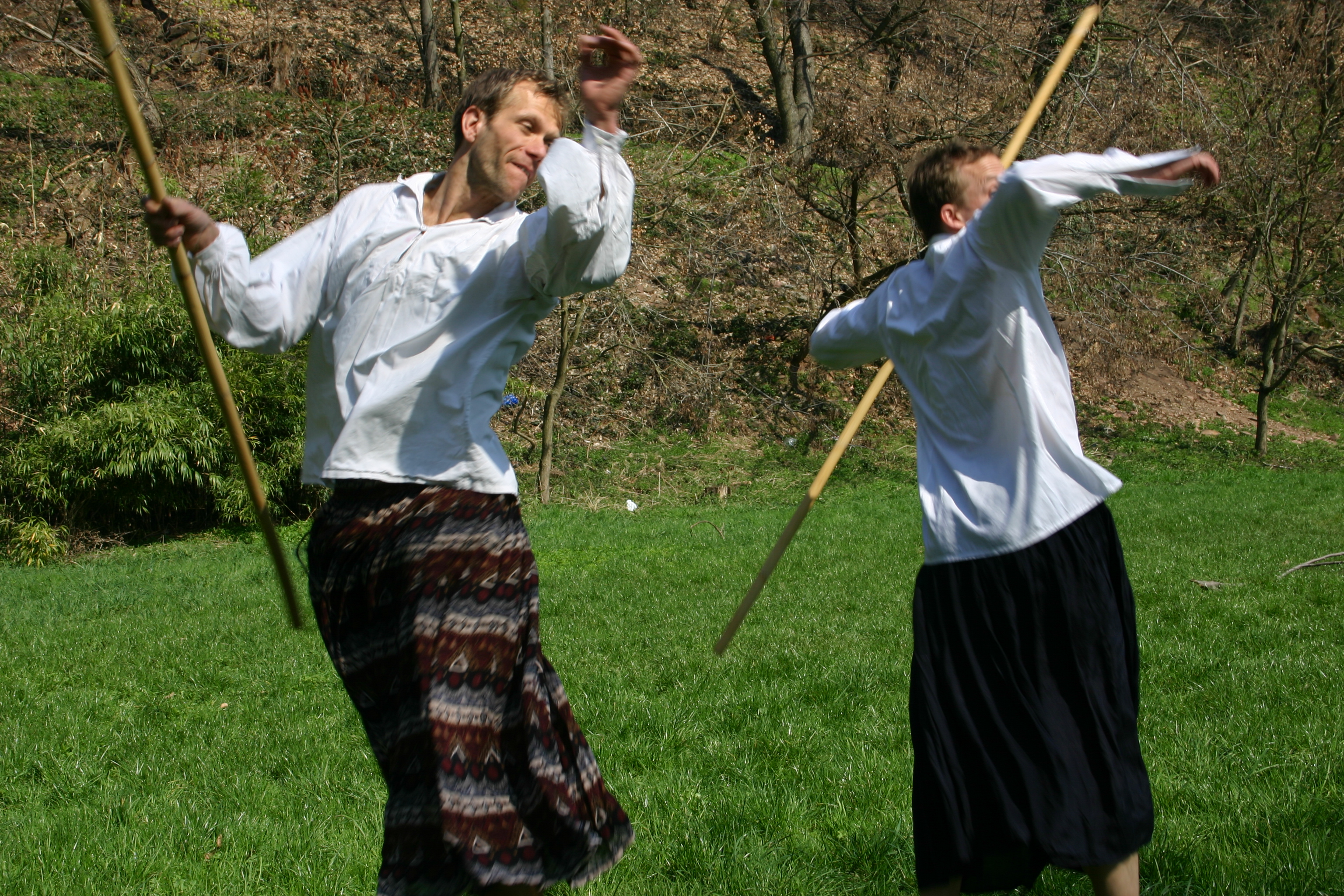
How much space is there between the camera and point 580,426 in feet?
43.0

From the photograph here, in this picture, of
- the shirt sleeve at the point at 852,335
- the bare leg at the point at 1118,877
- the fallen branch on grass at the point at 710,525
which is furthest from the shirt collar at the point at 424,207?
the fallen branch on grass at the point at 710,525

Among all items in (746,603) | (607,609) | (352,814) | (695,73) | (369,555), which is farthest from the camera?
(695,73)

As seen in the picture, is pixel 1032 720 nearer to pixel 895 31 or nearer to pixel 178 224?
pixel 178 224

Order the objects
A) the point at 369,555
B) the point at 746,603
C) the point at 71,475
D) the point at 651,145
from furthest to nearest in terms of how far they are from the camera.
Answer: the point at 651,145
the point at 71,475
the point at 746,603
the point at 369,555

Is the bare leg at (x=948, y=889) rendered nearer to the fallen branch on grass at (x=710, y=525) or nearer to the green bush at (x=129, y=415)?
the fallen branch on grass at (x=710, y=525)

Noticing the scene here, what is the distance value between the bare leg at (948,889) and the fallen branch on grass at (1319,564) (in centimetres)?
579

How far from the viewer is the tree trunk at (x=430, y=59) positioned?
55.0 ft

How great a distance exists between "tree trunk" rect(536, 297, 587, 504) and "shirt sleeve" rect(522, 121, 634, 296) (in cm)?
943

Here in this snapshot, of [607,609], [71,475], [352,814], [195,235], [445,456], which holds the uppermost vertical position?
[195,235]

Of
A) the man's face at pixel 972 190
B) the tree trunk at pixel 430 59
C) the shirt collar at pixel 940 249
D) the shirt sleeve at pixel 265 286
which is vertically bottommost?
the tree trunk at pixel 430 59

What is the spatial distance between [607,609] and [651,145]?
372 inches

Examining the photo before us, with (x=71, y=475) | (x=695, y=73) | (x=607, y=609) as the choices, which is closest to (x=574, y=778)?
(x=607, y=609)

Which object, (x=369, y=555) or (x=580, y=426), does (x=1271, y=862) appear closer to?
(x=369, y=555)

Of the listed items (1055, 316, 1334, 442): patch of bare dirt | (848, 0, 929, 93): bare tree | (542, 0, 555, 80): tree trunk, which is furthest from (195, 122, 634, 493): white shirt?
(1055, 316, 1334, 442): patch of bare dirt
